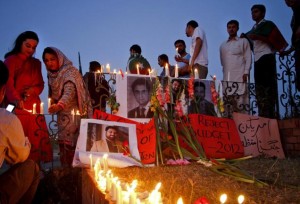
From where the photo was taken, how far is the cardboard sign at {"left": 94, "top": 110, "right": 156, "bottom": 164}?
13.0 feet

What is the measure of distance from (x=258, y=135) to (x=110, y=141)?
2.05m

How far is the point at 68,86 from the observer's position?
183 inches

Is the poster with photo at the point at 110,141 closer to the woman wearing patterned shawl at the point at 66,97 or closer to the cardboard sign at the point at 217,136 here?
the woman wearing patterned shawl at the point at 66,97

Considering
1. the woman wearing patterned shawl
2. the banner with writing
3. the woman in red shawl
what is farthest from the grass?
the woman in red shawl

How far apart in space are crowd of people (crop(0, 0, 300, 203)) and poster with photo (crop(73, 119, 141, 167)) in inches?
2.1

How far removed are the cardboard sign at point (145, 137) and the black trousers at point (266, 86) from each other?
7.00 feet

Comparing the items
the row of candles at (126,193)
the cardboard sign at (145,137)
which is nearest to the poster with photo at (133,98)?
the cardboard sign at (145,137)

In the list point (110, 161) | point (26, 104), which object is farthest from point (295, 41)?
point (26, 104)

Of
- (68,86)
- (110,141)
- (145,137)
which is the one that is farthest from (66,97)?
(145,137)

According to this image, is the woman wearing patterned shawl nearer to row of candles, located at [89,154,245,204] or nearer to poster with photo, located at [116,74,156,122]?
poster with photo, located at [116,74,156,122]

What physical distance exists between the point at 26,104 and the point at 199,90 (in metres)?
2.28

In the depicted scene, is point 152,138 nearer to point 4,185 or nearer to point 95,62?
point 4,185

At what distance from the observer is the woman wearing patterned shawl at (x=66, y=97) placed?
4500 mm

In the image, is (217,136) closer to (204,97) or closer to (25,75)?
(204,97)
